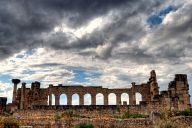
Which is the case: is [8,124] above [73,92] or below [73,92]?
below

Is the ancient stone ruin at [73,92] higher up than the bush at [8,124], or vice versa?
the ancient stone ruin at [73,92]

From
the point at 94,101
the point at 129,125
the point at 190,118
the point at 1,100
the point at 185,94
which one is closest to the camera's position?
the point at 190,118

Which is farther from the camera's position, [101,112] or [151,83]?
[151,83]

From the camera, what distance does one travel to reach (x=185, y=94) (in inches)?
1684

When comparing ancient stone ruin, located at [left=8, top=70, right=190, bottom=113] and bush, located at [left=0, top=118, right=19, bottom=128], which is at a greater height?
ancient stone ruin, located at [left=8, top=70, right=190, bottom=113]

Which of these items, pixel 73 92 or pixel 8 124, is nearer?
pixel 8 124

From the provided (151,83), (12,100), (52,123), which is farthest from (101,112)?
(12,100)

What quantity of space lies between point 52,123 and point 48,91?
62.4ft

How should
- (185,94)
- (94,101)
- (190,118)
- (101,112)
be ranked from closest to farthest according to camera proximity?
(190,118) < (101,112) < (185,94) < (94,101)

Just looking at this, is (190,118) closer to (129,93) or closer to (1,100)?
(129,93)

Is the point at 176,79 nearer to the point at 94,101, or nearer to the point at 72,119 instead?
the point at 94,101

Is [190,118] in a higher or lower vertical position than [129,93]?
lower

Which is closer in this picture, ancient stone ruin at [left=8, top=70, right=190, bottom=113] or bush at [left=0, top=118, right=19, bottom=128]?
bush at [left=0, top=118, right=19, bottom=128]

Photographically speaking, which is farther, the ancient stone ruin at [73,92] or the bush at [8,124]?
the ancient stone ruin at [73,92]
